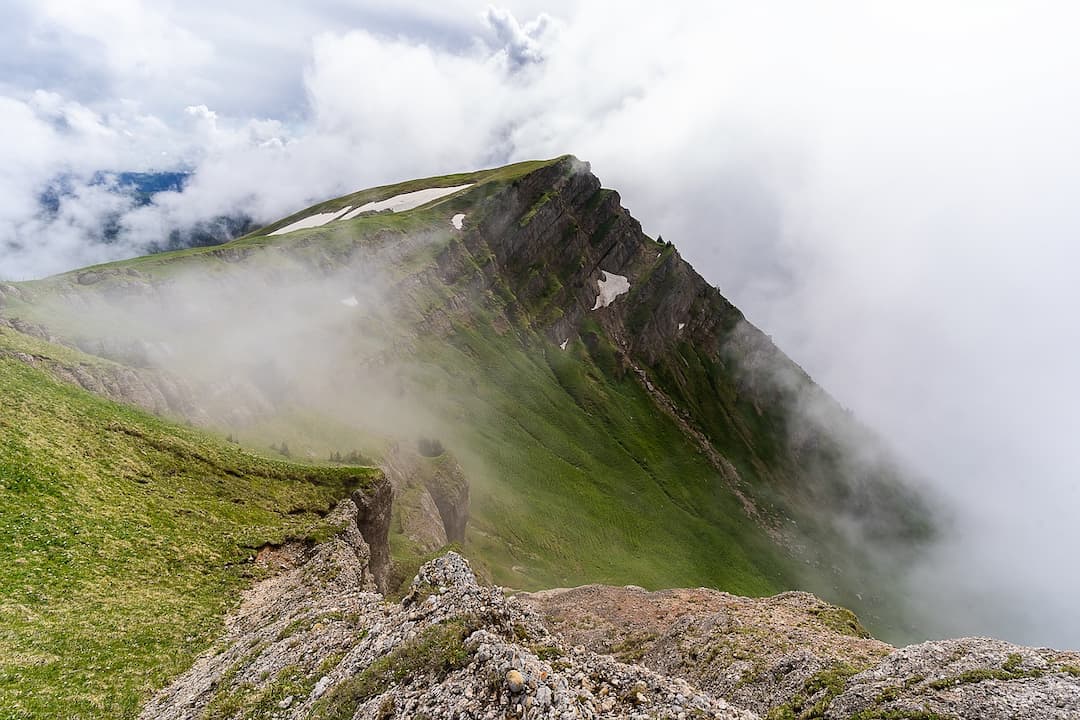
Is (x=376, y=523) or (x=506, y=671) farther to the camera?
(x=376, y=523)

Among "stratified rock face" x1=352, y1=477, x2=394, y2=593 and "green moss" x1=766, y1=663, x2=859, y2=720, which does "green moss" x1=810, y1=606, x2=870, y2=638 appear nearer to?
"green moss" x1=766, y1=663, x2=859, y2=720

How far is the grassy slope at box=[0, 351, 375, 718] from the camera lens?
958 inches

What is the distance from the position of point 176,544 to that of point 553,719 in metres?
33.2

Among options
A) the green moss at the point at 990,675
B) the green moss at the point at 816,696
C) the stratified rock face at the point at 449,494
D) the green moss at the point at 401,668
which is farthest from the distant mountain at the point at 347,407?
the green moss at the point at 990,675

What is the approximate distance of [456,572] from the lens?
91.2 feet

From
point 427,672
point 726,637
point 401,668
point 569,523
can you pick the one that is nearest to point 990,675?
point 726,637

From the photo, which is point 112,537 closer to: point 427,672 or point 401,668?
point 401,668

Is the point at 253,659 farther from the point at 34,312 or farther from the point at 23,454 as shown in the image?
the point at 34,312

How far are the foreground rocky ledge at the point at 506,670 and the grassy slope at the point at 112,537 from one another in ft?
9.36

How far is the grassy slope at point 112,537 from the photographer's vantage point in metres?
24.3

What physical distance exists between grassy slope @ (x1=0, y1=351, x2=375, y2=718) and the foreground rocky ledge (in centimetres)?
285

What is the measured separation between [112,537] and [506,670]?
31.2 metres

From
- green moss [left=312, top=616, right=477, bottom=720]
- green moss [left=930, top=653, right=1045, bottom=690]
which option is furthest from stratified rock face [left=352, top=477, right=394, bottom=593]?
green moss [left=930, top=653, right=1045, bottom=690]

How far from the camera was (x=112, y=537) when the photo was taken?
33875 mm
